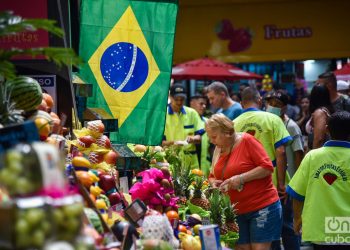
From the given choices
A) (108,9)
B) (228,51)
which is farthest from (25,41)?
(228,51)

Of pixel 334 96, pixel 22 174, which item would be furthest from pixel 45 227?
pixel 334 96

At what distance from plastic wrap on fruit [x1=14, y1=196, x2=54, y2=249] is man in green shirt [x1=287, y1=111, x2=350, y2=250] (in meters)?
3.92

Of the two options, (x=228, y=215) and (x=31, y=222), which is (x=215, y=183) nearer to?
(x=228, y=215)

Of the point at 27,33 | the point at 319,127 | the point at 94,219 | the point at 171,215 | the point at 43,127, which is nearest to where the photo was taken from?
the point at 94,219

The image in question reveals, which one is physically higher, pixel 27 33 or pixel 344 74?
pixel 27 33

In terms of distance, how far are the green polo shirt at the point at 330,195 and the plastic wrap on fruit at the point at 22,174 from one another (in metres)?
3.92

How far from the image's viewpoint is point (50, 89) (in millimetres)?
5125

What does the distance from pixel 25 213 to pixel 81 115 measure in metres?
3.69

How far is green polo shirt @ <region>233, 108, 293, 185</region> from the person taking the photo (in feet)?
27.6

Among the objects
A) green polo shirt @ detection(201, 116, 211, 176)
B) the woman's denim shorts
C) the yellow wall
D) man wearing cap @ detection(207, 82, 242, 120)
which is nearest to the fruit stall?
the woman's denim shorts

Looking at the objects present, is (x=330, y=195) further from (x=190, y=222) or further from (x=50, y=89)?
(x=50, y=89)

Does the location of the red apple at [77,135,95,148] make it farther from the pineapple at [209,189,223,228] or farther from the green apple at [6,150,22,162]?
the green apple at [6,150,22,162]

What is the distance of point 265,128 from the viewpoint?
331 inches

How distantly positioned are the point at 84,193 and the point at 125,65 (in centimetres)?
248
